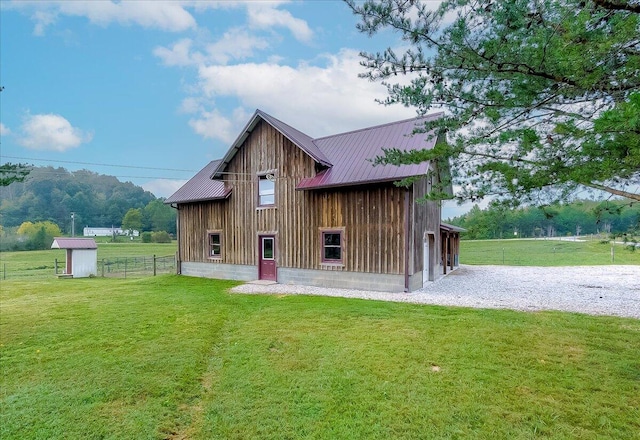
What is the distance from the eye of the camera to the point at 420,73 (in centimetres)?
372

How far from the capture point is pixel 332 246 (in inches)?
461

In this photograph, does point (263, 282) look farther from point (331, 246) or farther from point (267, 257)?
point (331, 246)

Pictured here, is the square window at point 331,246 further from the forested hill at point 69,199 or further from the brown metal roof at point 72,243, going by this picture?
the forested hill at point 69,199

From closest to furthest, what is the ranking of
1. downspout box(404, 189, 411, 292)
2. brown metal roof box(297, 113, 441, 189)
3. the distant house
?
1. downspout box(404, 189, 411, 292)
2. brown metal roof box(297, 113, 441, 189)
3. the distant house

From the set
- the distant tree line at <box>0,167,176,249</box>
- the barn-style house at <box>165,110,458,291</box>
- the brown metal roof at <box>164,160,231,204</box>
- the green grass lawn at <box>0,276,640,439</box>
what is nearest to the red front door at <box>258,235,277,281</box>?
the barn-style house at <box>165,110,458,291</box>

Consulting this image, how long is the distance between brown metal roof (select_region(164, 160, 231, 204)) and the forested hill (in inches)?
323

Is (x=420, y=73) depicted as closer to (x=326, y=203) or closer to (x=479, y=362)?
(x=479, y=362)

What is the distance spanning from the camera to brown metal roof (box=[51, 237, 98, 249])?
1636 centimetres

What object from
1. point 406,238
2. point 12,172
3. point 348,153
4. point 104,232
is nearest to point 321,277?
point 406,238

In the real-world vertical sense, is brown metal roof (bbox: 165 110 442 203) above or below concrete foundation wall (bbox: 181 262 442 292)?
above

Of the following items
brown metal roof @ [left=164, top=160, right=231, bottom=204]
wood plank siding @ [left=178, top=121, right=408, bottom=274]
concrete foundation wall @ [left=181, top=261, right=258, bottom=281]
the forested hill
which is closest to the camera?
wood plank siding @ [left=178, top=121, right=408, bottom=274]

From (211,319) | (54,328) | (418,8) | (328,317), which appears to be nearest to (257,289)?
(211,319)

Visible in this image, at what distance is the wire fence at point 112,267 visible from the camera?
18031 mm

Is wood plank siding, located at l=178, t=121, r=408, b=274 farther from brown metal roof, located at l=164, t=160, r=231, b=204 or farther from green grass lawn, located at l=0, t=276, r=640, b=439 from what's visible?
green grass lawn, located at l=0, t=276, r=640, b=439
